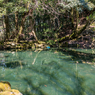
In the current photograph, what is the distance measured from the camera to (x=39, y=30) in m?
15.7

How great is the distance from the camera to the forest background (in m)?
9.88

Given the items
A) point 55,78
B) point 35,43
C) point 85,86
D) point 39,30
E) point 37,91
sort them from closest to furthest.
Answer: point 37,91, point 85,86, point 55,78, point 35,43, point 39,30

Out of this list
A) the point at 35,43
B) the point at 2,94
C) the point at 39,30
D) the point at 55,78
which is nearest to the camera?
the point at 2,94

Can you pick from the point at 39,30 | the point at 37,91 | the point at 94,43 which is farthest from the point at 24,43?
the point at 37,91

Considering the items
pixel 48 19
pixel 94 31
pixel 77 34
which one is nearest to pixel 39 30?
pixel 48 19

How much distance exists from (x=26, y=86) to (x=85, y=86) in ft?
5.15

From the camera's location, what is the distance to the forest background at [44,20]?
988 centimetres

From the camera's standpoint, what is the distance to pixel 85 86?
293cm

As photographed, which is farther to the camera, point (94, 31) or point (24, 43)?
point (94, 31)

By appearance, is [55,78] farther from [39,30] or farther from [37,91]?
[39,30]

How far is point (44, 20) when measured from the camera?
16.3 m

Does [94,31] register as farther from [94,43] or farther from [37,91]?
[37,91]

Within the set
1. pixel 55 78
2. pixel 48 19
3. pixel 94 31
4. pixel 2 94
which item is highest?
pixel 48 19

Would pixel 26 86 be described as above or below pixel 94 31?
below
